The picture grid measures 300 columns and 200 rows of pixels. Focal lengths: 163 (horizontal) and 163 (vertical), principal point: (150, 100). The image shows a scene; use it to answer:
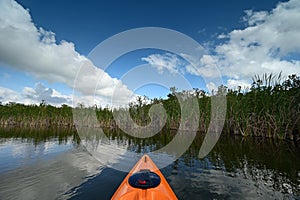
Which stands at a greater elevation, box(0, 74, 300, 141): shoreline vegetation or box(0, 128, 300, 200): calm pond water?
box(0, 74, 300, 141): shoreline vegetation

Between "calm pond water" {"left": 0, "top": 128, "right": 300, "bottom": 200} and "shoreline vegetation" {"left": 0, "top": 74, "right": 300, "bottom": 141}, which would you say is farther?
"shoreline vegetation" {"left": 0, "top": 74, "right": 300, "bottom": 141}

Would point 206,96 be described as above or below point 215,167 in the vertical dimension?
above

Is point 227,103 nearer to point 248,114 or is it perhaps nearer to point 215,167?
point 248,114

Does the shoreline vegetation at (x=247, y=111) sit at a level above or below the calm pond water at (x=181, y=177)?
above

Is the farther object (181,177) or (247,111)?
(247,111)

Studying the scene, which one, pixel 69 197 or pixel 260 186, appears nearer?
pixel 69 197

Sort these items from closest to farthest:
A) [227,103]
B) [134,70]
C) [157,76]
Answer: [134,70] → [227,103] → [157,76]

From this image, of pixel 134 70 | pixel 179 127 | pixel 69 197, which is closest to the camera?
pixel 69 197

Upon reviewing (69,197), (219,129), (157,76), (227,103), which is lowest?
(69,197)

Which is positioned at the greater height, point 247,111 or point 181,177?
point 247,111

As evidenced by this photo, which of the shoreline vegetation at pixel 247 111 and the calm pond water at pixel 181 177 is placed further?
the shoreline vegetation at pixel 247 111

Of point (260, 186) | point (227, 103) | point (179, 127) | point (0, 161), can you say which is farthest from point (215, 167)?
point (179, 127)

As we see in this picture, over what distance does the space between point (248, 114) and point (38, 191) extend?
35.6 ft

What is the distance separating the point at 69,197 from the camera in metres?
2.83
